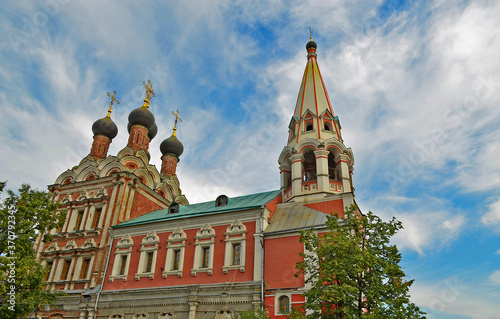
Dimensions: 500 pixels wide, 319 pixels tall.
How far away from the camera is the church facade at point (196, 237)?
1955 cm

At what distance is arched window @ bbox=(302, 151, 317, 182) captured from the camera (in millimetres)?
24748

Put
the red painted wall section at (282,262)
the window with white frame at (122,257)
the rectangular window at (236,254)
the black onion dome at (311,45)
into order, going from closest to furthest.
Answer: the red painted wall section at (282,262), the rectangular window at (236,254), the window with white frame at (122,257), the black onion dome at (311,45)

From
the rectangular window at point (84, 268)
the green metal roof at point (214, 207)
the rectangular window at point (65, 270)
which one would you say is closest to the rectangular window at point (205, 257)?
the green metal roof at point (214, 207)

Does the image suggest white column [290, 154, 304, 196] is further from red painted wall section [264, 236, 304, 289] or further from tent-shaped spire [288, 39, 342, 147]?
red painted wall section [264, 236, 304, 289]

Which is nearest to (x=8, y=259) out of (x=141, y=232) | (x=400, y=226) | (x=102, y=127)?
(x=141, y=232)

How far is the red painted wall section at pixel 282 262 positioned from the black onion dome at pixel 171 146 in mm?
21039

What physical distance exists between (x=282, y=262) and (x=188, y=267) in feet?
19.0

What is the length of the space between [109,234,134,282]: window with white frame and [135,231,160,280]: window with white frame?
1.05 metres

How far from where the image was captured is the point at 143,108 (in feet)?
115

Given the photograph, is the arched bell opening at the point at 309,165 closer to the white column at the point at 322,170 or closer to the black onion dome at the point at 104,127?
the white column at the point at 322,170

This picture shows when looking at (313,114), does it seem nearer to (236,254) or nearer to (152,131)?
(236,254)

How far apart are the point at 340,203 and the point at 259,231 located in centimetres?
491

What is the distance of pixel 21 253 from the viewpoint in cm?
1692

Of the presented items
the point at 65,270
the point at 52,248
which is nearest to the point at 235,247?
the point at 65,270
